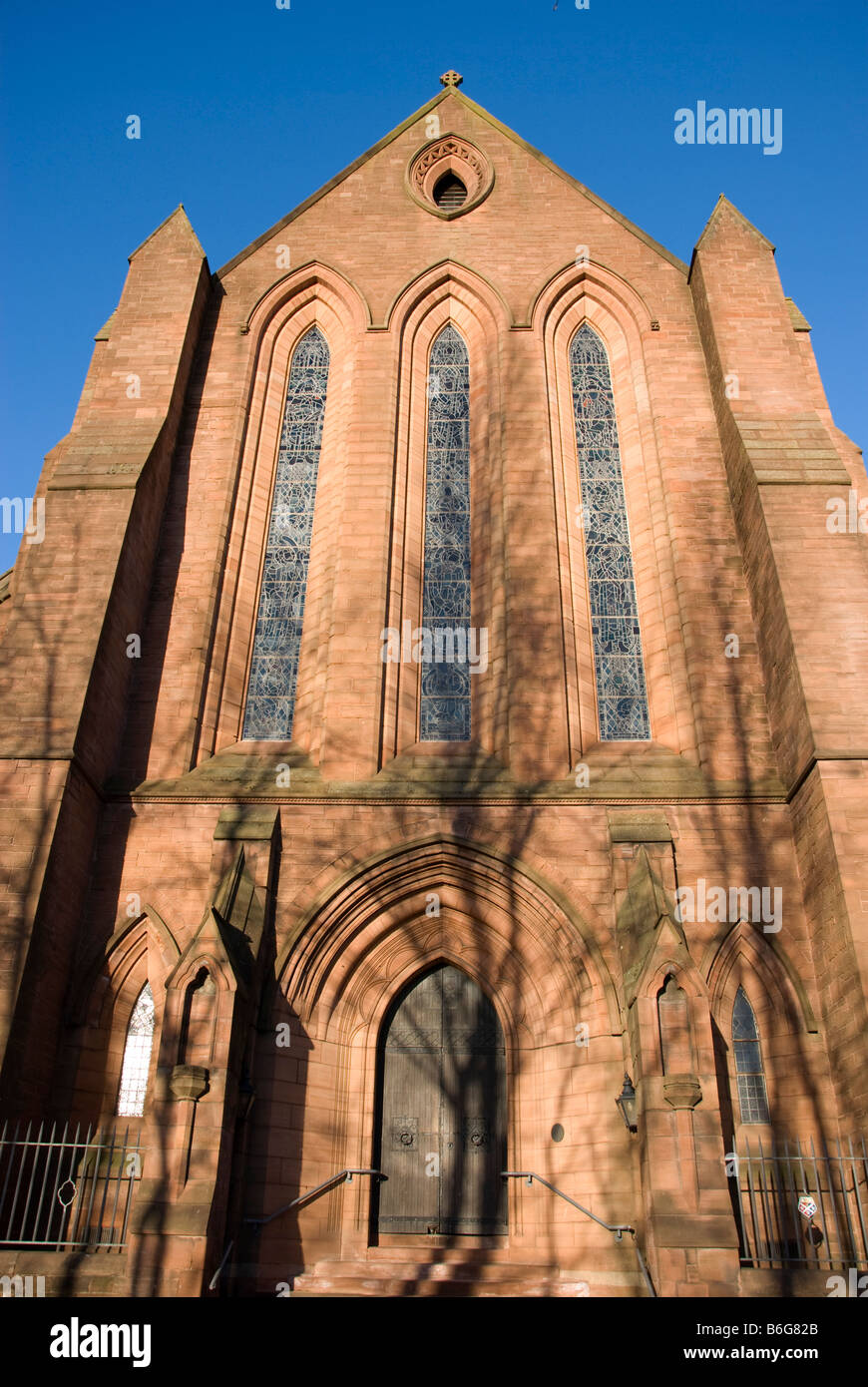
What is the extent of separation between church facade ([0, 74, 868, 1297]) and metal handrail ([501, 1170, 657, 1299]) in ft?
0.21

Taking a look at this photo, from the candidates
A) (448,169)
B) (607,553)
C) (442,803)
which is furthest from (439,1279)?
(448,169)

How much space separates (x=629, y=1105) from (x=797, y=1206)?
5.48 ft

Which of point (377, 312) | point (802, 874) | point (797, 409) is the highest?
point (377, 312)

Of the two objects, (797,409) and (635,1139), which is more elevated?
(797,409)

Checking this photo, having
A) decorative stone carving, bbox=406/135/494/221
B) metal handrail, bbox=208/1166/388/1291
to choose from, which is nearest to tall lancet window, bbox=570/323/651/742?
decorative stone carving, bbox=406/135/494/221

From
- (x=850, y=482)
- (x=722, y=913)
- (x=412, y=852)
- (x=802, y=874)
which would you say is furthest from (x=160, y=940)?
(x=850, y=482)

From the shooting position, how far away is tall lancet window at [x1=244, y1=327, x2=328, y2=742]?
12312 millimetres

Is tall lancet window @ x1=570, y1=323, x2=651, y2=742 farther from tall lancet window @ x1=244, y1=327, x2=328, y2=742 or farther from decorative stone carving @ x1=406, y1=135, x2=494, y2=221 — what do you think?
tall lancet window @ x1=244, y1=327, x2=328, y2=742

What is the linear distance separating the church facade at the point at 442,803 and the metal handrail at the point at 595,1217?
6 centimetres

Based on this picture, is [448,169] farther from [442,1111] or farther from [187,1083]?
[187,1083]

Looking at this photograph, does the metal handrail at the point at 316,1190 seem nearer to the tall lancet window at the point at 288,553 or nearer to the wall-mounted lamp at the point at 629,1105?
the wall-mounted lamp at the point at 629,1105

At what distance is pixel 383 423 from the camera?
1372 cm
